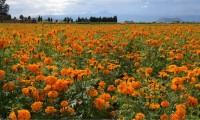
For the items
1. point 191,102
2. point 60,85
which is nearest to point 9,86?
point 60,85

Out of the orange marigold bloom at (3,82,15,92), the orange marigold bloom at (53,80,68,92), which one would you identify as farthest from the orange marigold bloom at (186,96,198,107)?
the orange marigold bloom at (3,82,15,92)

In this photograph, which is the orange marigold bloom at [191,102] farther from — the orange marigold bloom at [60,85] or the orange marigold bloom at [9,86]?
the orange marigold bloom at [9,86]

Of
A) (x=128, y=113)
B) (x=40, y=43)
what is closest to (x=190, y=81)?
(x=128, y=113)

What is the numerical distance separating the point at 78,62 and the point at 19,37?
11.2ft

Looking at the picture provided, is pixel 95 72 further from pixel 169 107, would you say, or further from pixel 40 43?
pixel 40 43

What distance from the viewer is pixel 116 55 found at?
9750 millimetres

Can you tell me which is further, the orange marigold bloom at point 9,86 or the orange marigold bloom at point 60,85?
the orange marigold bloom at point 9,86

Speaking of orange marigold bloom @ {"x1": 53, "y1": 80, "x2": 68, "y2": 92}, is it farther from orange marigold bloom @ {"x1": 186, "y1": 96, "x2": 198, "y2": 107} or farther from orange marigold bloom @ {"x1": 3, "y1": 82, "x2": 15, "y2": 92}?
orange marigold bloom @ {"x1": 186, "y1": 96, "x2": 198, "y2": 107}

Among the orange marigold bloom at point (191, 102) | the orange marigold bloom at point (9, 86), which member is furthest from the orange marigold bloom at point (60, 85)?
the orange marigold bloom at point (191, 102)

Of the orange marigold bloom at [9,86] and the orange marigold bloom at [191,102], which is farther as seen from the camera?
the orange marigold bloom at [9,86]

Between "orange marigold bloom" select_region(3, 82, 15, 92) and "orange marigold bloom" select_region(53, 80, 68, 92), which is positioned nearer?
"orange marigold bloom" select_region(53, 80, 68, 92)

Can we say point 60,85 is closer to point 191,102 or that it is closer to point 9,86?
point 9,86

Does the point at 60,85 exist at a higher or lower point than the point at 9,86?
higher

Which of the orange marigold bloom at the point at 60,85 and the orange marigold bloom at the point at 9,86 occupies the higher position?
the orange marigold bloom at the point at 60,85
